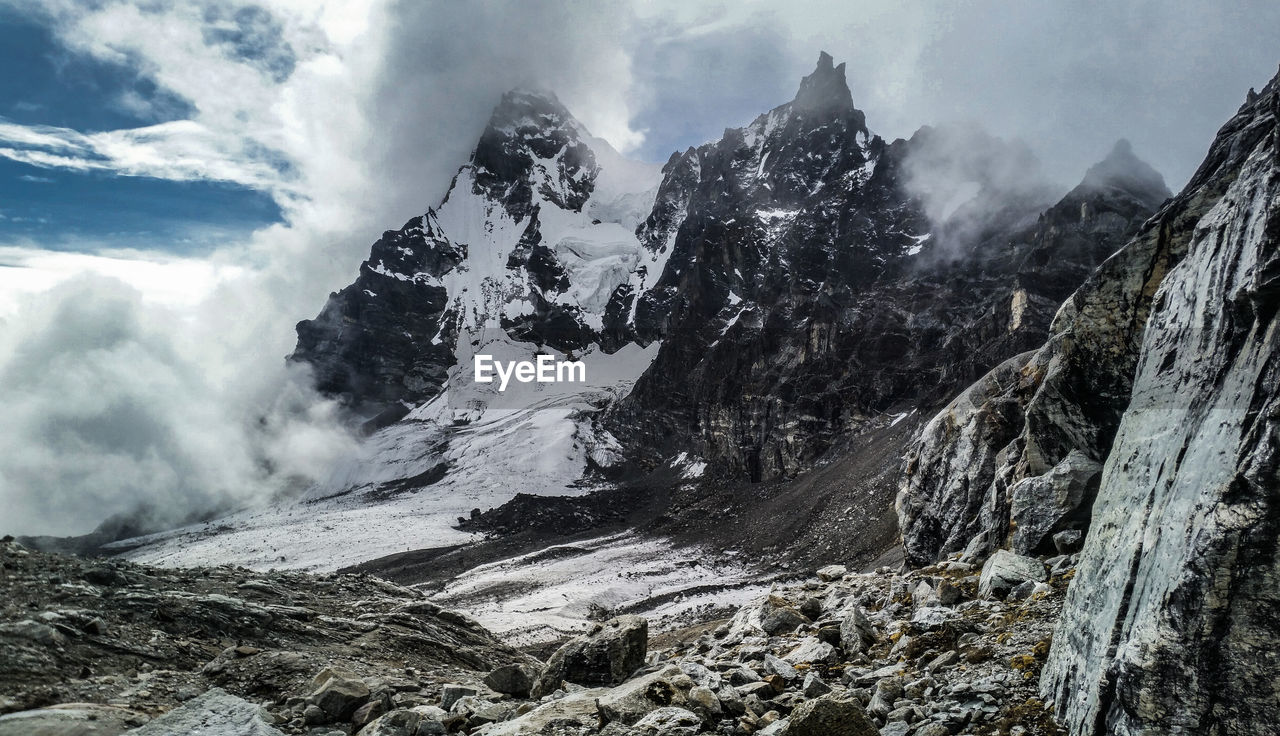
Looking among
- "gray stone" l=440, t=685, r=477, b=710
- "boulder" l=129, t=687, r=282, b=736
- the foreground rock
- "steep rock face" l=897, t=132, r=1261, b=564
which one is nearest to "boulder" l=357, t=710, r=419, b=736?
the foreground rock

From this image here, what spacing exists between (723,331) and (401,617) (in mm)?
130326

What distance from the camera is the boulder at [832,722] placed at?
6.46 meters

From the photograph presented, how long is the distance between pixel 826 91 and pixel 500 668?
182 m

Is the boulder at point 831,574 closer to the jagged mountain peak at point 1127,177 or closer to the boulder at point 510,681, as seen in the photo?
the boulder at point 510,681

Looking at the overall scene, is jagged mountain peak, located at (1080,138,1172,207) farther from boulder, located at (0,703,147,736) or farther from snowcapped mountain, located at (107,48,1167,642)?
boulder, located at (0,703,147,736)

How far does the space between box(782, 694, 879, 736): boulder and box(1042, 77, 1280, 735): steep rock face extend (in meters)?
1.88

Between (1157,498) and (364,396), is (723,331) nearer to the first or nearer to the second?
(364,396)

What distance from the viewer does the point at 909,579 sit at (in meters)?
16.2

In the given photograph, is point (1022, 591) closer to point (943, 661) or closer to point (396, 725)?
point (943, 661)

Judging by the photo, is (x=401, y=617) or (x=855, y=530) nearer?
(x=401, y=617)

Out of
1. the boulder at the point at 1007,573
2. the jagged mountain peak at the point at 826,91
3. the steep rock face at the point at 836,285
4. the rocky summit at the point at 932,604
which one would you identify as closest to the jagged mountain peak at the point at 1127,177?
the steep rock face at the point at 836,285

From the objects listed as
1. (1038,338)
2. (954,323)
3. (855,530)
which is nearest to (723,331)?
(954,323)

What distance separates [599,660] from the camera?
12.6 m

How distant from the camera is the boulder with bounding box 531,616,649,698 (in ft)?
40.3
